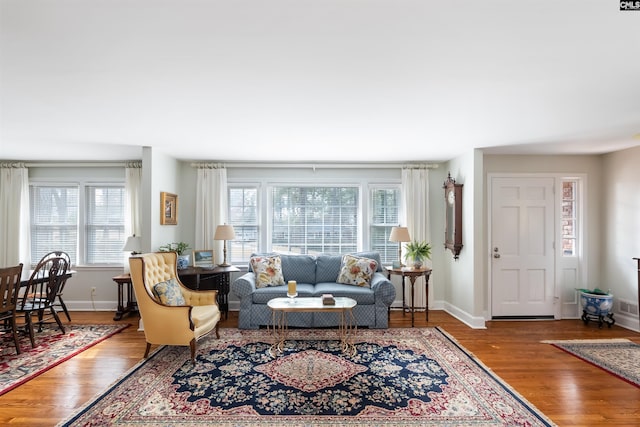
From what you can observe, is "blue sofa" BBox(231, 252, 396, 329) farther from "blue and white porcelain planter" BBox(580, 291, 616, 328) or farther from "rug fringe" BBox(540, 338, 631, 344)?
"blue and white porcelain planter" BBox(580, 291, 616, 328)

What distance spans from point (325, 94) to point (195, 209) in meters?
3.55

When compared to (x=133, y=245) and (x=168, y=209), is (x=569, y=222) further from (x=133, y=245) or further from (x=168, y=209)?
(x=133, y=245)

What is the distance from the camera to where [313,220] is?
554 centimetres

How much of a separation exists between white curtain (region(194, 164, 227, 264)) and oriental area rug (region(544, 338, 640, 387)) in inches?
181

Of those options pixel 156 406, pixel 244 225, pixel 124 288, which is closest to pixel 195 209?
pixel 244 225

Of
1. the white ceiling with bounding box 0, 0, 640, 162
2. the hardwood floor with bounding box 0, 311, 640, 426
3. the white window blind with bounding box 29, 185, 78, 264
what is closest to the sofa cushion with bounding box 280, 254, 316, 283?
the hardwood floor with bounding box 0, 311, 640, 426

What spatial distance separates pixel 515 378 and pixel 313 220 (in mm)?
3392

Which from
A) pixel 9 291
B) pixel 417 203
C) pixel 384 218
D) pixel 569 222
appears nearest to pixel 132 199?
pixel 9 291

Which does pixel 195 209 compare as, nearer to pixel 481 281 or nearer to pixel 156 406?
pixel 156 406

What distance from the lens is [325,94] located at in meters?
2.57

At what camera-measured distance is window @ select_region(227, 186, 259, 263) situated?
548 centimetres

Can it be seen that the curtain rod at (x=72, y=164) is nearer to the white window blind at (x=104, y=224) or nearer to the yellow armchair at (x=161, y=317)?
the white window blind at (x=104, y=224)

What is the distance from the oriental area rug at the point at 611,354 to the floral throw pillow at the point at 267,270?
3.37 meters

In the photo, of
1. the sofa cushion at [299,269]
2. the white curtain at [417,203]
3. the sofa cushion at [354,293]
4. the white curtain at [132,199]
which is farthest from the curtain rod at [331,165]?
the sofa cushion at [354,293]
